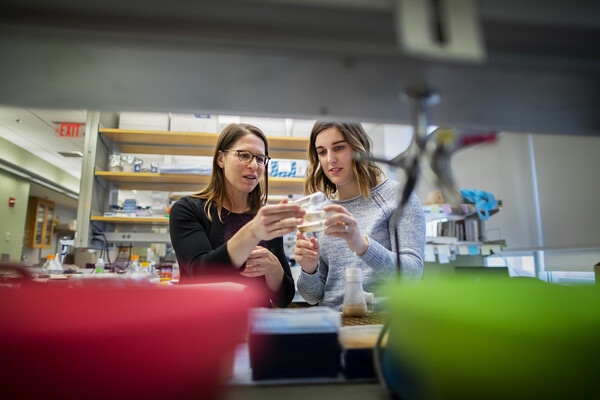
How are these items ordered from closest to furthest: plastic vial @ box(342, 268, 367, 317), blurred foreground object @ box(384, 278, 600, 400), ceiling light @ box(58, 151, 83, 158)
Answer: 1. blurred foreground object @ box(384, 278, 600, 400)
2. plastic vial @ box(342, 268, 367, 317)
3. ceiling light @ box(58, 151, 83, 158)

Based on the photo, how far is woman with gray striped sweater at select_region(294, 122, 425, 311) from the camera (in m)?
1.18

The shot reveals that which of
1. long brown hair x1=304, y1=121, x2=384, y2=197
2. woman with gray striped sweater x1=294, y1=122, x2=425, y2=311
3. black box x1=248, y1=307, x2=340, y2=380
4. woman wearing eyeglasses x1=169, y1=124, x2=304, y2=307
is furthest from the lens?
long brown hair x1=304, y1=121, x2=384, y2=197

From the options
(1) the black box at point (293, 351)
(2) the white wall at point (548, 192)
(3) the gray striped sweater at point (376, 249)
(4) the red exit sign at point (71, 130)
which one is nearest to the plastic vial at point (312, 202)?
(3) the gray striped sweater at point (376, 249)

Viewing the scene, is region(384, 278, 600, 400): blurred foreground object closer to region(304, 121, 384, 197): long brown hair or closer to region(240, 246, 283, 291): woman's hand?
region(240, 246, 283, 291): woman's hand

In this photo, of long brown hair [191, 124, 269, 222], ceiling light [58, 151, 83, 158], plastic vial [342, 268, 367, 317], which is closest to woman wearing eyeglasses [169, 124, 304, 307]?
long brown hair [191, 124, 269, 222]

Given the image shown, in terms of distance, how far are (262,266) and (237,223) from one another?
30 cm

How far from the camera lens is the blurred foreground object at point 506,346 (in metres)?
0.30

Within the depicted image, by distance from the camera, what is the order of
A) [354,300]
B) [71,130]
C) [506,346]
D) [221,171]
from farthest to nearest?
[71,130], [221,171], [354,300], [506,346]

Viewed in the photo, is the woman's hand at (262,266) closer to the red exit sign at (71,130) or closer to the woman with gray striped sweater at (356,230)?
the woman with gray striped sweater at (356,230)

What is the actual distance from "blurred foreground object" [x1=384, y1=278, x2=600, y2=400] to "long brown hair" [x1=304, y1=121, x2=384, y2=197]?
100 centimetres

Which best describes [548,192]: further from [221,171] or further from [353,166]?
[221,171]

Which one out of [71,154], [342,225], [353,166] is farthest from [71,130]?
[342,225]

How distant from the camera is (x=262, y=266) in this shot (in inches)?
48.3

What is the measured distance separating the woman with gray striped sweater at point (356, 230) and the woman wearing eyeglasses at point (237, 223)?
0.41 feet
